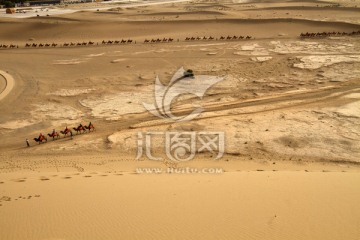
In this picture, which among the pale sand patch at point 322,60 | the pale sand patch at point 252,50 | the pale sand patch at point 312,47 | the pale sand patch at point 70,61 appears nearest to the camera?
the pale sand patch at point 322,60

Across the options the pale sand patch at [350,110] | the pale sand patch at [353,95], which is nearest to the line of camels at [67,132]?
the pale sand patch at [350,110]

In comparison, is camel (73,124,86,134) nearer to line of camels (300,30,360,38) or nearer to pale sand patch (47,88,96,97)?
pale sand patch (47,88,96,97)

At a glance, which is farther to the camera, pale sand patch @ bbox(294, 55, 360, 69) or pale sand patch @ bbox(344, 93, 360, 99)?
pale sand patch @ bbox(294, 55, 360, 69)

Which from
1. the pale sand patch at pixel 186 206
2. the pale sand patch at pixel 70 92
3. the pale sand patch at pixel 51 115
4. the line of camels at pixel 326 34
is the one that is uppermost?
the line of camels at pixel 326 34

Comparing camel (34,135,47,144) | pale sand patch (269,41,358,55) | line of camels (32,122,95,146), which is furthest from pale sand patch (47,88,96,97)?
pale sand patch (269,41,358,55)

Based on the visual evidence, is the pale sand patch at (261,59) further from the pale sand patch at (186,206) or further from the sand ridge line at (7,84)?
the sand ridge line at (7,84)

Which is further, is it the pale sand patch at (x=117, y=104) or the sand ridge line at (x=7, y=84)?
the sand ridge line at (x=7, y=84)
